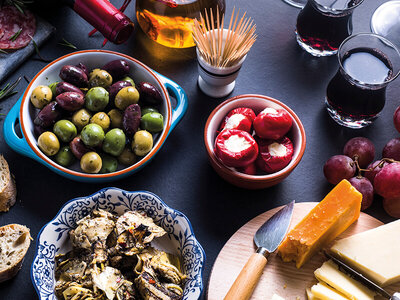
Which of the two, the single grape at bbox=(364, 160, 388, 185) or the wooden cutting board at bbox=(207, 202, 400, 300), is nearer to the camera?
the wooden cutting board at bbox=(207, 202, 400, 300)

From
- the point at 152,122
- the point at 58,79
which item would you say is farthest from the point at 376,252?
→ the point at 58,79

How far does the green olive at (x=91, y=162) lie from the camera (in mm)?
1396

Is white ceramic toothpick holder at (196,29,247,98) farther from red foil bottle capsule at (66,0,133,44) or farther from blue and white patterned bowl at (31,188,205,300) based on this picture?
blue and white patterned bowl at (31,188,205,300)

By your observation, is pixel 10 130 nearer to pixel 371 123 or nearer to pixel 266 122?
pixel 266 122

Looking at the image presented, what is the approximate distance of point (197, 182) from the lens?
1536mm

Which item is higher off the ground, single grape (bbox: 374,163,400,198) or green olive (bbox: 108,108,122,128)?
single grape (bbox: 374,163,400,198)

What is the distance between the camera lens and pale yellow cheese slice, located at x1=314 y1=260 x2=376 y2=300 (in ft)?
4.37

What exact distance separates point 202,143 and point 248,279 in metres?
0.45

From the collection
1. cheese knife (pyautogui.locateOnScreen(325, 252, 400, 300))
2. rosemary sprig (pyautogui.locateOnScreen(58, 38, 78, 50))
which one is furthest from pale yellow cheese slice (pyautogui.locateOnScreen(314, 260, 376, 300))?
rosemary sprig (pyautogui.locateOnScreen(58, 38, 78, 50))

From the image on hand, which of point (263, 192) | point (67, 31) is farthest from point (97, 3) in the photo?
point (263, 192)

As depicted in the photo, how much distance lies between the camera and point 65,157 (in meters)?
1.42

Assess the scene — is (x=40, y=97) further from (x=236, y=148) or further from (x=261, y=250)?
(x=261, y=250)

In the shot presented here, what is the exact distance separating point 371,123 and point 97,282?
93cm

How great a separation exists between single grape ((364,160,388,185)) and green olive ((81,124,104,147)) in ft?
2.40
